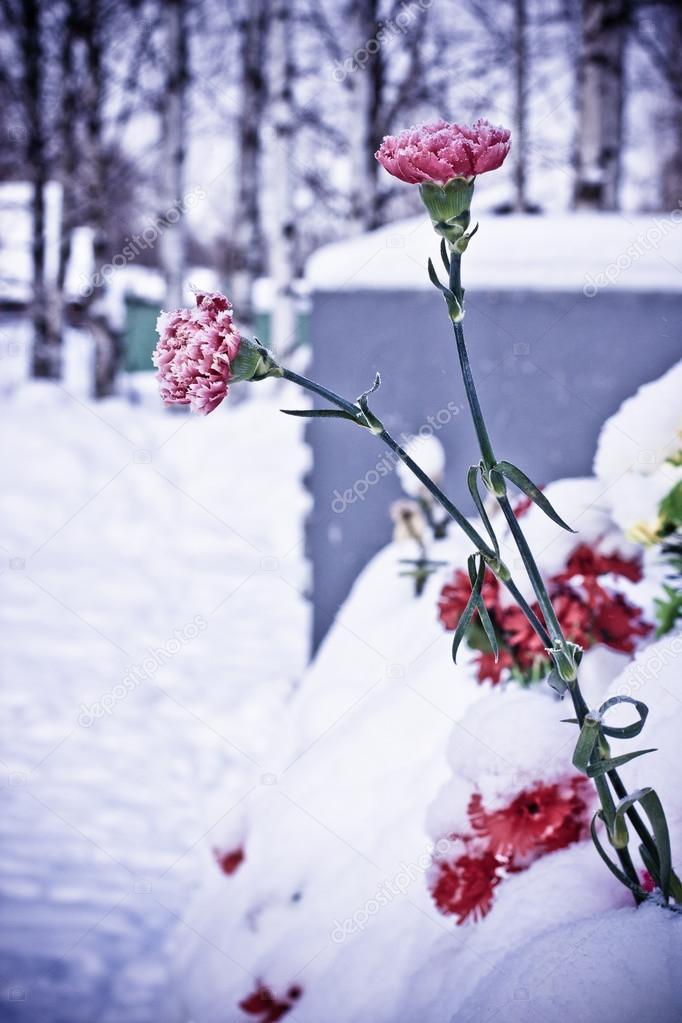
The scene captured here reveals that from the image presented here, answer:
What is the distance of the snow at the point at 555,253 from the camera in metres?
2.58

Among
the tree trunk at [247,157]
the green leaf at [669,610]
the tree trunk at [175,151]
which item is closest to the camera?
the green leaf at [669,610]

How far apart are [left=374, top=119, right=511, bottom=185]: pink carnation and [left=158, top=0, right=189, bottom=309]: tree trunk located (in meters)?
9.06

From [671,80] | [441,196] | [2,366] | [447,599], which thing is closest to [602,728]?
[441,196]

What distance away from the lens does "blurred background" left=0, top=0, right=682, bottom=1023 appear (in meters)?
2.75

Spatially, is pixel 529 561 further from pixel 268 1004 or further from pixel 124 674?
pixel 124 674

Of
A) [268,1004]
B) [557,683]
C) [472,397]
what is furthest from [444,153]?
[268,1004]

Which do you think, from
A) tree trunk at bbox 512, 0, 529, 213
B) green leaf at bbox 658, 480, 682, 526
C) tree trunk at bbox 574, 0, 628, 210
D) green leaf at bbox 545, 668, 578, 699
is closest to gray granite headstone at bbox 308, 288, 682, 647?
green leaf at bbox 658, 480, 682, 526

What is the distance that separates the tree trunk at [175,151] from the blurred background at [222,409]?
0.03 metres

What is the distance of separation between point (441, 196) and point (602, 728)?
0.52 metres

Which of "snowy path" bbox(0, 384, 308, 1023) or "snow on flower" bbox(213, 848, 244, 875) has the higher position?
"snow on flower" bbox(213, 848, 244, 875)

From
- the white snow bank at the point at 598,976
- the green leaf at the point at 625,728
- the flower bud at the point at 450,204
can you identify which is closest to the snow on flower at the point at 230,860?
the white snow bank at the point at 598,976

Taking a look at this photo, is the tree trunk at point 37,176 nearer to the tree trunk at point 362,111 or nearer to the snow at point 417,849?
the tree trunk at point 362,111

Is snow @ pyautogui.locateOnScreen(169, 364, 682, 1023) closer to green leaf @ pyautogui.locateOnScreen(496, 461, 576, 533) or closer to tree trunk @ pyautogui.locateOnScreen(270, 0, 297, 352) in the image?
green leaf @ pyautogui.locateOnScreen(496, 461, 576, 533)

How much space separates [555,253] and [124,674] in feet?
9.89
